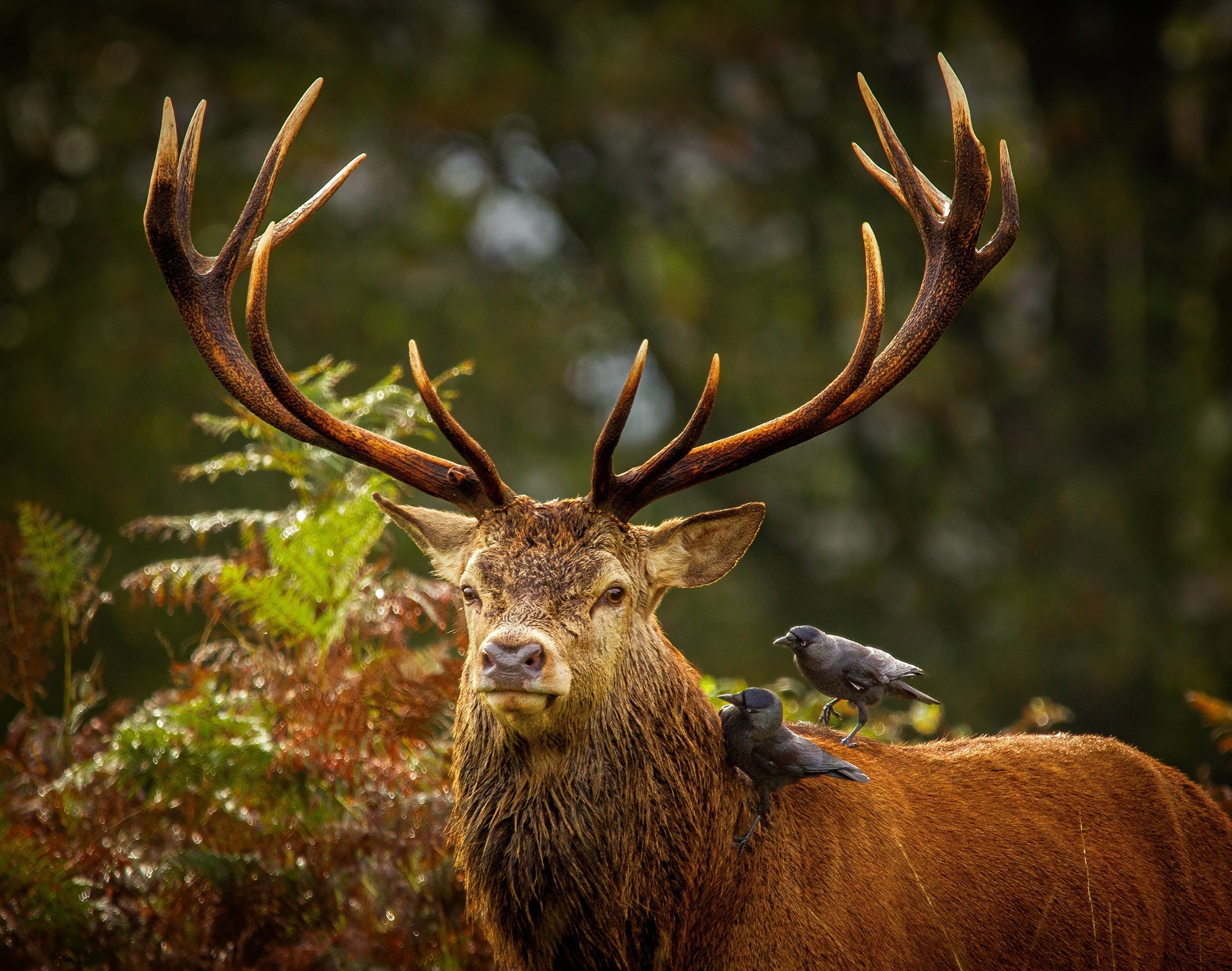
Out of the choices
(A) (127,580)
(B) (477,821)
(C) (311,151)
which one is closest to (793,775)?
(B) (477,821)

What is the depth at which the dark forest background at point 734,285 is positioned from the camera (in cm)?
1345

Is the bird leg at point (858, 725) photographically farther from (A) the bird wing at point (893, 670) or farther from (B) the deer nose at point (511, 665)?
(B) the deer nose at point (511, 665)

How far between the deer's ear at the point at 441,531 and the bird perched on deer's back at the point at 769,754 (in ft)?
3.09

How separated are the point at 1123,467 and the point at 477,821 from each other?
39.9 ft

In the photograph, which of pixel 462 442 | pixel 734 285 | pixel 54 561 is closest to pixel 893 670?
pixel 462 442

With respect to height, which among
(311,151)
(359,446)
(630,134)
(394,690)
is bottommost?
(394,690)

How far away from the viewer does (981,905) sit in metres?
3.40

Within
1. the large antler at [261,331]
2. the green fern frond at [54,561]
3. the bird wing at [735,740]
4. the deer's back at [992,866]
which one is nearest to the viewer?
the deer's back at [992,866]

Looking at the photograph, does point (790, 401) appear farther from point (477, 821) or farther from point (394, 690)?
point (477, 821)

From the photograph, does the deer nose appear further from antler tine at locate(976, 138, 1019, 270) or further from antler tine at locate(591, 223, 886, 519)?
antler tine at locate(976, 138, 1019, 270)

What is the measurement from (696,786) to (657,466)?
88cm

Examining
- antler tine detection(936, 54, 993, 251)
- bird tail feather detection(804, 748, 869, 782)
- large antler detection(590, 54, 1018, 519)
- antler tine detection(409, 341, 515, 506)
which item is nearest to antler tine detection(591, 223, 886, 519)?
large antler detection(590, 54, 1018, 519)

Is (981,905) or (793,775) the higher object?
(793,775)

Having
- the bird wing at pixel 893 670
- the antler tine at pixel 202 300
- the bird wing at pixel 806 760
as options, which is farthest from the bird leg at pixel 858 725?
the antler tine at pixel 202 300
